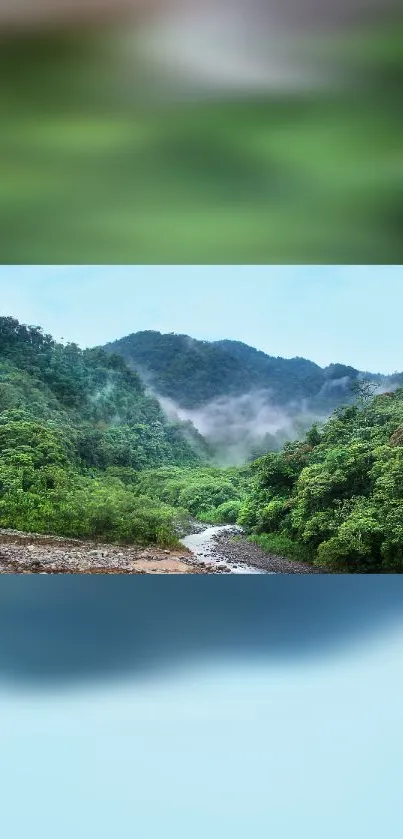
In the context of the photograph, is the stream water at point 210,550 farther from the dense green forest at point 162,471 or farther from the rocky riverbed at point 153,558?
the dense green forest at point 162,471

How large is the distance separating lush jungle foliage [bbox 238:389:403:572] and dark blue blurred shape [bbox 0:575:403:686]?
0.22 metres

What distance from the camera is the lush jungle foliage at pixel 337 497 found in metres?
6.75

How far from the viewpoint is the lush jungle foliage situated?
675 cm

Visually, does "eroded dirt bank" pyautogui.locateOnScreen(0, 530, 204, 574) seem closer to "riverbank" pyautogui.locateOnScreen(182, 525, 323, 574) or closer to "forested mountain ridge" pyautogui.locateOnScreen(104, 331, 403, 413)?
"riverbank" pyautogui.locateOnScreen(182, 525, 323, 574)

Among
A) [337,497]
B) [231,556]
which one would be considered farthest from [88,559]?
[337,497]

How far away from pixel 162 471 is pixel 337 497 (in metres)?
1.39
